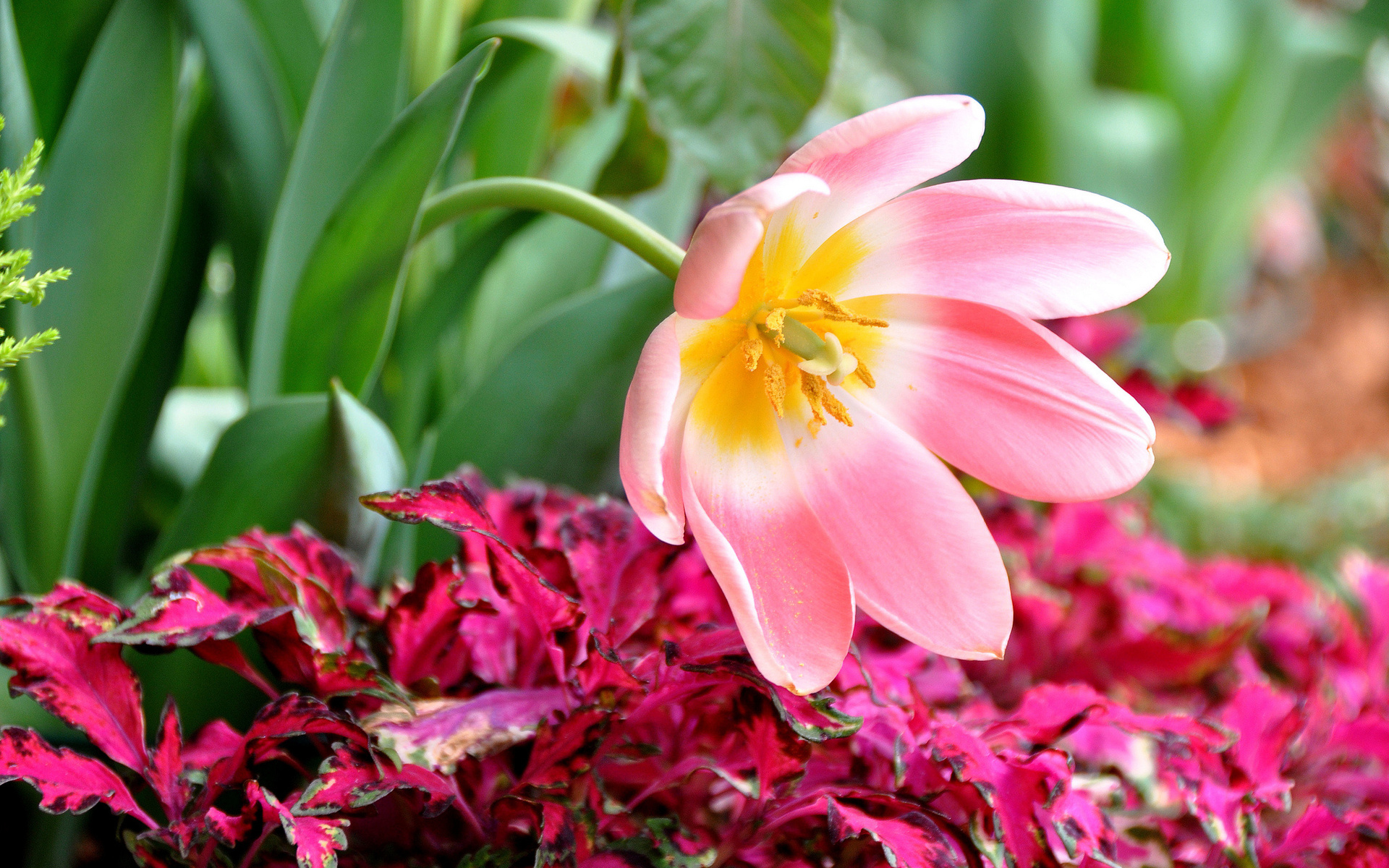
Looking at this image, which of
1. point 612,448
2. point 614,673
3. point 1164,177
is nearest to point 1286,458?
point 1164,177

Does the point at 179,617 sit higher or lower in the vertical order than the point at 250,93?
lower

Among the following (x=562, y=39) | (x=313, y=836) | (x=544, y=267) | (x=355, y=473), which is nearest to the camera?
(x=313, y=836)

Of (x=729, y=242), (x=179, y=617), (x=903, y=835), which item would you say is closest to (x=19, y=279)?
(x=179, y=617)

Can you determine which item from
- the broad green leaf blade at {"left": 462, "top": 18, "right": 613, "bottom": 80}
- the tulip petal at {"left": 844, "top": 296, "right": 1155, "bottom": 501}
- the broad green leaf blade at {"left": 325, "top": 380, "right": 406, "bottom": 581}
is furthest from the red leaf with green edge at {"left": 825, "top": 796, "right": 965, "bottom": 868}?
the broad green leaf blade at {"left": 462, "top": 18, "right": 613, "bottom": 80}

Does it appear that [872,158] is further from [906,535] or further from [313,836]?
[313,836]

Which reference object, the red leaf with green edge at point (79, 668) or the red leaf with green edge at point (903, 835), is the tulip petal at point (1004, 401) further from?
the red leaf with green edge at point (79, 668)

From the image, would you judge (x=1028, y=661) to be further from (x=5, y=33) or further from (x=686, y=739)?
(x=5, y=33)
